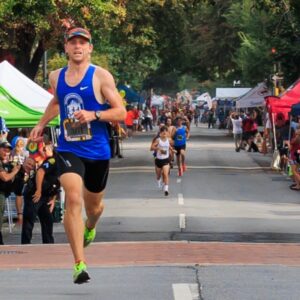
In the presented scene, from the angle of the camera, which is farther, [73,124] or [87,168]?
[87,168]

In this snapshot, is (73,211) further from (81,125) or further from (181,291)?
(181,291)

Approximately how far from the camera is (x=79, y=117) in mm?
8117

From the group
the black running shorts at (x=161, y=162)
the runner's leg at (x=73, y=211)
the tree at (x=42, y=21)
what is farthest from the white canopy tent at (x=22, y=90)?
the runner's leg at (x=73, y=211)

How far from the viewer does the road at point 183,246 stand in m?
8.91

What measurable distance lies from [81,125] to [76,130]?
7 cm

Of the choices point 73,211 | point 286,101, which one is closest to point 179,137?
point 286,101

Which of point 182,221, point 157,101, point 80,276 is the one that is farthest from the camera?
point 157,101

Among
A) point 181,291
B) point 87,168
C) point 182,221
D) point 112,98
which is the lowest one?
point 182,221

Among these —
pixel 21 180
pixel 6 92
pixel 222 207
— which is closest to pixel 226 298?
pixel 21 180

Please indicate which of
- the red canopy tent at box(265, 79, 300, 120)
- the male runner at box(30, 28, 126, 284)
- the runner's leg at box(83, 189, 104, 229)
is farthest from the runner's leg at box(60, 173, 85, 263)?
the red canopy tent at box(265, 79, 300, 120)

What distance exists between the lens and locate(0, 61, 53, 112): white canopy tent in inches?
717

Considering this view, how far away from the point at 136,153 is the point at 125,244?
30.3m

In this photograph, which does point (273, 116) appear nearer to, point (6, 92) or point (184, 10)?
point (184, 10)

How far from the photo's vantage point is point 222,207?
21.5 meters
